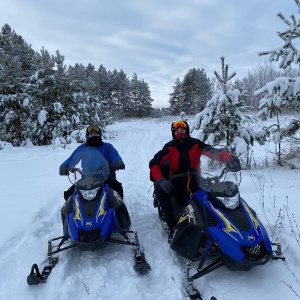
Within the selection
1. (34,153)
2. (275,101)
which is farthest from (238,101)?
(34,153)

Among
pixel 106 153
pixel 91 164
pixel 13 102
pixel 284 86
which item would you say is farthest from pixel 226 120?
pixel 13 102

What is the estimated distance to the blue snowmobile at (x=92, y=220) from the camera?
371 centimetres

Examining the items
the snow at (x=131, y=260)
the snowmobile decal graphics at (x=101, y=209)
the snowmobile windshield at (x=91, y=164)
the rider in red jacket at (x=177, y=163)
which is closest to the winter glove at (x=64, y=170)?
the snowmobile windshield at (x=91, y=164)

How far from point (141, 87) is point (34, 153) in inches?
1995

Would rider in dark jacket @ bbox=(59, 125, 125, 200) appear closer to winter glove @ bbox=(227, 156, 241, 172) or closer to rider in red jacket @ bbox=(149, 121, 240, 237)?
rider in red jacket @ bbox=(149, 121, 240, 237)

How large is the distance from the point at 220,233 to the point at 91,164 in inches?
91.7

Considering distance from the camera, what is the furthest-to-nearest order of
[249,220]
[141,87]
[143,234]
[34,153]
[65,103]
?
[141,87] < [65,103] < [34,153] < [143,234] < [249,220]

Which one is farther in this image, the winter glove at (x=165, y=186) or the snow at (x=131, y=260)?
the winter glove at (x=165, y=186)

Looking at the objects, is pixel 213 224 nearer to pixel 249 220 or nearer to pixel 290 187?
pixel 249 220

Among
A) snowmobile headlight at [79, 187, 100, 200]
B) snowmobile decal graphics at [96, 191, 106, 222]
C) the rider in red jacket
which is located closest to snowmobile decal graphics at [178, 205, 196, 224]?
the rider in red jacket

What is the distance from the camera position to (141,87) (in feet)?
206

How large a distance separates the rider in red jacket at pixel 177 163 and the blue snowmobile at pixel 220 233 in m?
0.54

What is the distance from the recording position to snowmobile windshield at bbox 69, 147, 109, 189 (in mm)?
4547

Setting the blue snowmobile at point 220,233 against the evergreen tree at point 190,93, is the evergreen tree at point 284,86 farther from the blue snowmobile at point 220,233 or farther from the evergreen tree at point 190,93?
the evergreen tree at point 190,93
